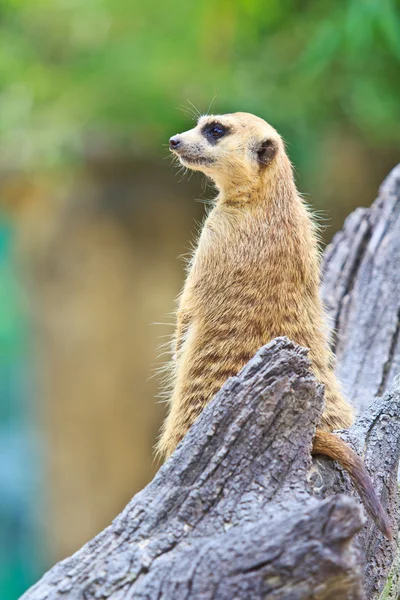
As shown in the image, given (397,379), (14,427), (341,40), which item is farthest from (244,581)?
(14,427)

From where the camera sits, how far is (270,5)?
13.9ft

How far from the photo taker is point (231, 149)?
6.03 feet

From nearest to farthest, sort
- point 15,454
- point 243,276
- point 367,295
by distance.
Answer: point 243,276 → point 367,295 → point 15,454

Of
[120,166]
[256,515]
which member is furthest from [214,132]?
[120,166]

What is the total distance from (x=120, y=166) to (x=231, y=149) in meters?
3.34

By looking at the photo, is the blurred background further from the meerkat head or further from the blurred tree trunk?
the meerkat head

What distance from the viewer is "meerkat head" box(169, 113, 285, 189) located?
1.83 m

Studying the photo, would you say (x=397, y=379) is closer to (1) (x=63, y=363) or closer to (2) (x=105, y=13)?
(2) (x=105, y=13)

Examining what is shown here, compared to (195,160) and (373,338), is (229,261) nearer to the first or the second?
(195,160)

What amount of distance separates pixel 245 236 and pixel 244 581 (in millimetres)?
913

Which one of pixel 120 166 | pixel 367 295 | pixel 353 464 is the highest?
pixel 120 166

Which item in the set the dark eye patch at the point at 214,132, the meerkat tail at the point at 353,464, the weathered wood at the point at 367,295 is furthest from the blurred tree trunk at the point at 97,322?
the meerkat tail at the point at 353,464

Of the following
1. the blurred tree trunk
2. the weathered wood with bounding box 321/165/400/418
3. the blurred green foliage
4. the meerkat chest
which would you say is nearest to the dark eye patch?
the meerkat chest

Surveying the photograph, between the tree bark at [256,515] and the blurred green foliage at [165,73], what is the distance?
2.82 meters
